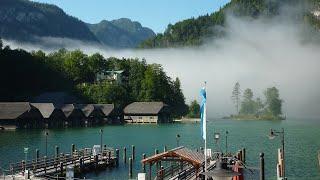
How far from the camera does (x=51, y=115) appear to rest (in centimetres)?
13338

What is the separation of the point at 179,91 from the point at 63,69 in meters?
42.8

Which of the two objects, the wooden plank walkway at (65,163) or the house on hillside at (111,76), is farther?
the house on hillside at (111,76)

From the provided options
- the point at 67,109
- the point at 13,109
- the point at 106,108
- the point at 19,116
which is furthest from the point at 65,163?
the point at 106,108

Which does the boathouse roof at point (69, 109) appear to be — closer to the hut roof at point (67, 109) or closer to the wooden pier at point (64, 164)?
the hut roof at point (67, 109)

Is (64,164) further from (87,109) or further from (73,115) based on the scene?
(87,109)

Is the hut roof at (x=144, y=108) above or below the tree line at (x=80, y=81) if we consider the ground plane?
below

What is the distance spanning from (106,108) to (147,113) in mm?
13540

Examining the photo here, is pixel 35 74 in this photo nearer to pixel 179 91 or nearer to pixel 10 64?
Result: pixel 10 64

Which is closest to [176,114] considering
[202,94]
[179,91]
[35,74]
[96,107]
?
[179,91]

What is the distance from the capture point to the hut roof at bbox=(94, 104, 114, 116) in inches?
6225

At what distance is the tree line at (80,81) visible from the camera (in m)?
166

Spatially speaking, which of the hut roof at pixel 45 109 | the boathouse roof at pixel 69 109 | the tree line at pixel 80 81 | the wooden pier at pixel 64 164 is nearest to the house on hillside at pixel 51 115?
the hut roof at pixel 45 109

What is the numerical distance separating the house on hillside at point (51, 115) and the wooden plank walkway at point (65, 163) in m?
73.8

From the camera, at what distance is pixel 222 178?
19.6 meters
